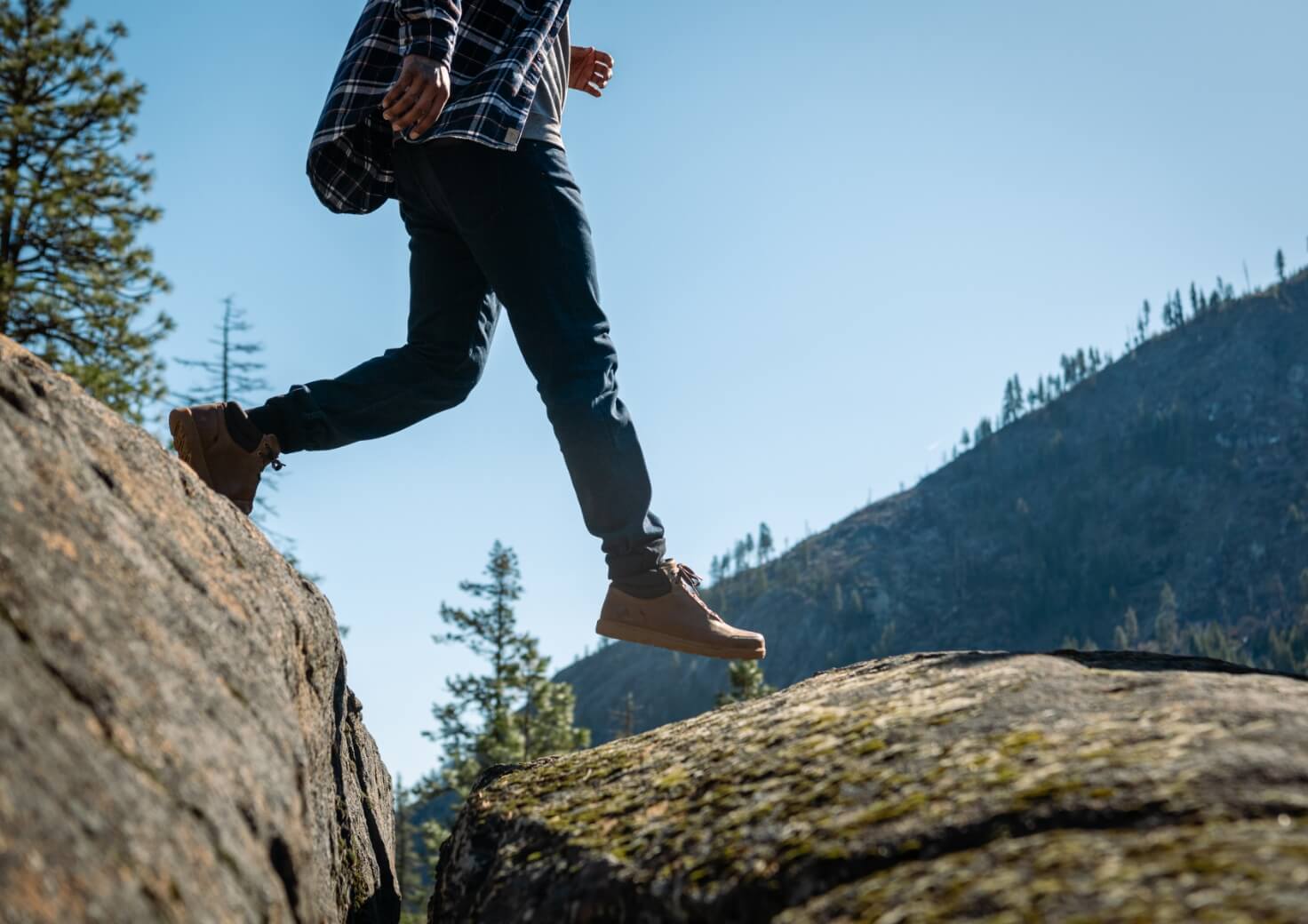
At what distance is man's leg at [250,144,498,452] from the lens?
3.48 meters

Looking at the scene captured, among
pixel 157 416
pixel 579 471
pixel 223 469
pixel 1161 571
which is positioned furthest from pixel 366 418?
pixel 1161 571

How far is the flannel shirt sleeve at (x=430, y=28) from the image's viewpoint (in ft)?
10.0

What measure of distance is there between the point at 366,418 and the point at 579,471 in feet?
2.73

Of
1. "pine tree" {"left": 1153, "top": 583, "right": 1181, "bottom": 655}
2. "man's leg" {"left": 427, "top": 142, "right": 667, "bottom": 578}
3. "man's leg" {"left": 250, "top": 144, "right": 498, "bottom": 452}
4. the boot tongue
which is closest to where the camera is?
"man's leg" {"left": 427, "top": 142, "right": 667, "bottom": 578}

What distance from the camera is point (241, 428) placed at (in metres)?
3.37

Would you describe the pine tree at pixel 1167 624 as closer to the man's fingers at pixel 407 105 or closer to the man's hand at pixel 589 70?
the man's hand at pixel 589 70

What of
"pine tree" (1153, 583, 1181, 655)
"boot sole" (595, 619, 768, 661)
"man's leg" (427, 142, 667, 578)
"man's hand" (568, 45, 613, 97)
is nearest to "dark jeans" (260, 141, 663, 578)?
"man's leg" (427, 142, 667, 578)

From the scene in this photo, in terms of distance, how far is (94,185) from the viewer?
16594 millimetres

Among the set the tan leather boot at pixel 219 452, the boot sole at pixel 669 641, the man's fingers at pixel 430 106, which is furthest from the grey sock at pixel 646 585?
the man's fingers at pixel 430 106

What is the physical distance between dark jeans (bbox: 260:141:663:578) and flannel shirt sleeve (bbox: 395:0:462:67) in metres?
0.28

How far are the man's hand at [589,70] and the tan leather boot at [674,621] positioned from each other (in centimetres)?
196

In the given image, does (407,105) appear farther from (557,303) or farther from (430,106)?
(557,303)

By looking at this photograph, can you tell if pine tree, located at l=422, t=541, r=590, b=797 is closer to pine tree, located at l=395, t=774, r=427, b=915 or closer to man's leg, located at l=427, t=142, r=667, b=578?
pine tree, located at l=395, t=774, r=427, b=915

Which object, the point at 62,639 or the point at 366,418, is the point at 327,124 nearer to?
the point at 366,418
